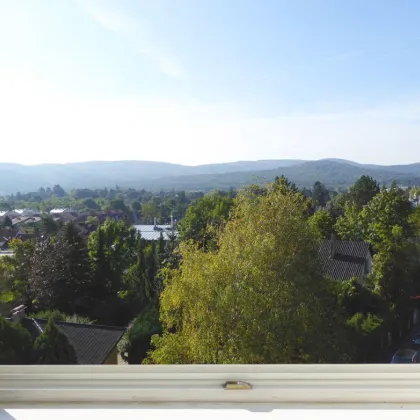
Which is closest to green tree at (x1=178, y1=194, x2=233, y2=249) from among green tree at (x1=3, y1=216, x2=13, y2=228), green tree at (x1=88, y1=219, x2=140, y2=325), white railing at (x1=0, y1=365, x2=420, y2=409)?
green tree at (x1=88, y1=219, x2=140, y2=325)

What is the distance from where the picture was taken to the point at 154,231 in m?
2.40

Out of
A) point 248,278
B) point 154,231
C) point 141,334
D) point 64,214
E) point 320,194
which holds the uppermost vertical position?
point 320,194

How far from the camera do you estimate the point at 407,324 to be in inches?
70.2

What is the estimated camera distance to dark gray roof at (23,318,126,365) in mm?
1839

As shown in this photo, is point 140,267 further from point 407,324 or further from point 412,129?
point 412,129

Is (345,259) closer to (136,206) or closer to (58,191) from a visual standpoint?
(136,206)

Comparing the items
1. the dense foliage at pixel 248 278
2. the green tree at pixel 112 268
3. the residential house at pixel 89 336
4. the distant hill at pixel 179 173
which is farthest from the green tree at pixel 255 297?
the distant hill at pixel 179 173

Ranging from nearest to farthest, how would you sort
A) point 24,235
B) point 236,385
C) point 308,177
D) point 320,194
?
point 236,385
point 308,177
point 320,194
point 24,235

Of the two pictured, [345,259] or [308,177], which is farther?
[345,259]

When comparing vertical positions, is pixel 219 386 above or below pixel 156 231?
below

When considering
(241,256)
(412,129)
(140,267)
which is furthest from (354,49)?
(140,267)

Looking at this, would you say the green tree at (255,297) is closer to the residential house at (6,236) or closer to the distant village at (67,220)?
the distant village at (67,220)

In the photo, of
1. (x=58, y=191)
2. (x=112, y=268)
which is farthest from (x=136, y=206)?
(x=112, y=268)

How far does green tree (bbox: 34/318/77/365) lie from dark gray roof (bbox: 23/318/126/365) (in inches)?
1.1
